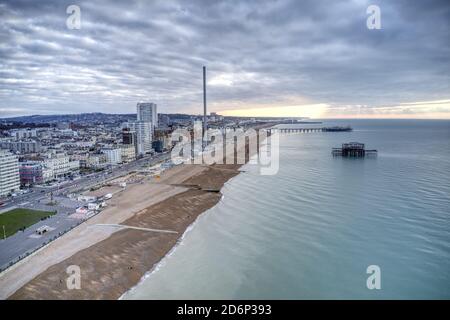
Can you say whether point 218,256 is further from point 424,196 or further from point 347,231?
point 424,196

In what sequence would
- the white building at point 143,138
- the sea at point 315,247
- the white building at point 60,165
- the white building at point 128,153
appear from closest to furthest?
the sea at point 315,247 → the white building at point 60,165 → the white building at point 128,153 → the white building at point 143,138

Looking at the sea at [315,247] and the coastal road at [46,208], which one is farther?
the coastal road at [46,208]

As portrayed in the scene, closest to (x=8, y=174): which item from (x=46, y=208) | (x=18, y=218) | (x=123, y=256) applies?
(x=46, y=208)

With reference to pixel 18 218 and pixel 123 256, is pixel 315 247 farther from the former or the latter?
pixel 18 218

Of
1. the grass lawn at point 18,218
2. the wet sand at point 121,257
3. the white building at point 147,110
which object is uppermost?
the white building at point 147,110

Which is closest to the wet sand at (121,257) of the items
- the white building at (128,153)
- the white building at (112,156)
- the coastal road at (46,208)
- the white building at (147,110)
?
the coastal road at (46,208)

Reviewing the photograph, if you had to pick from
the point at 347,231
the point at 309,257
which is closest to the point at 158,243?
the point at 309,257

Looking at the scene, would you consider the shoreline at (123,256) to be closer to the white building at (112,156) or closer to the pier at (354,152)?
the white building at (112,156)
